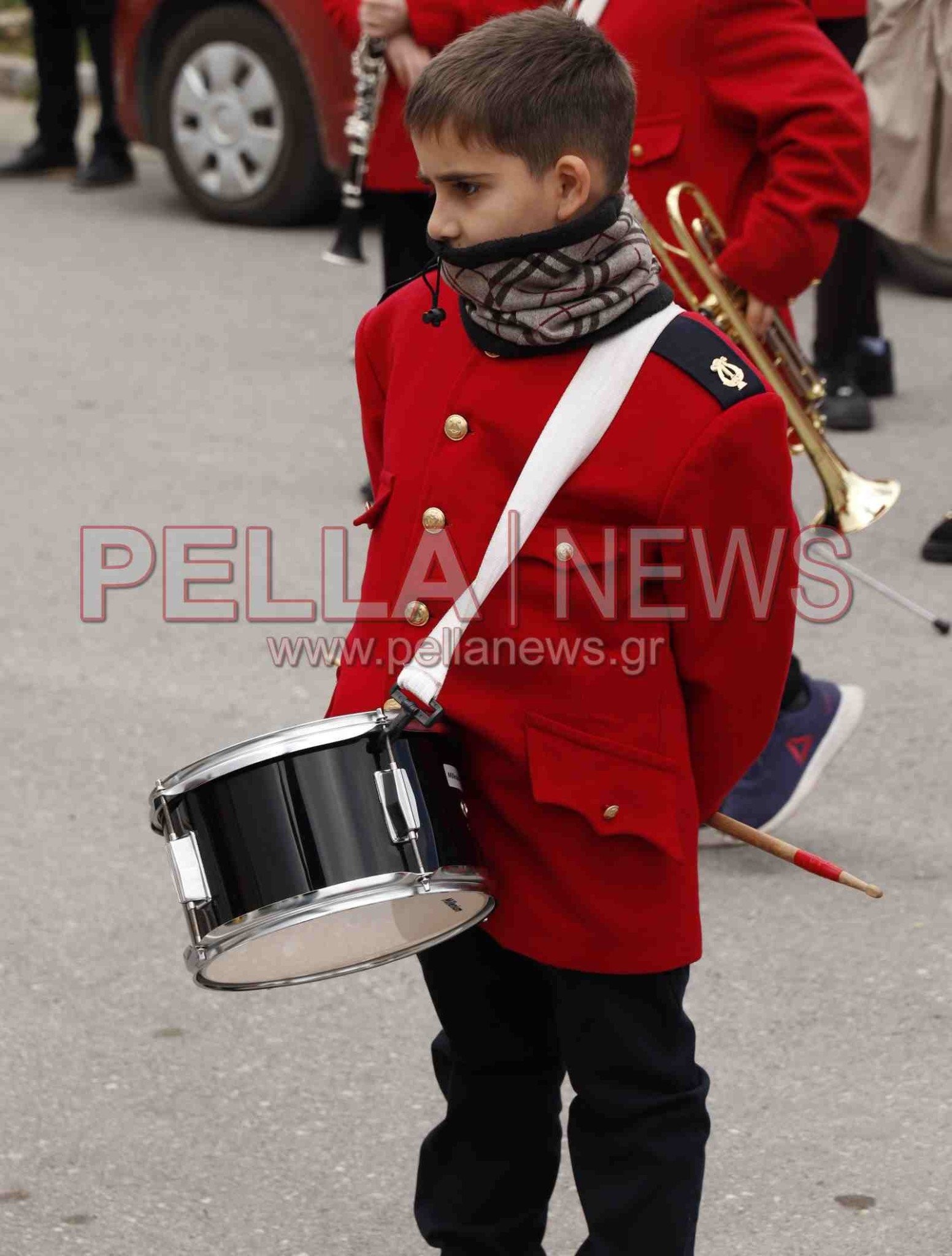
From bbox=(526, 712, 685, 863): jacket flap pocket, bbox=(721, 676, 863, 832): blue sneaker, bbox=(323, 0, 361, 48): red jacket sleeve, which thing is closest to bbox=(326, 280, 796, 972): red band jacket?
bbox=(526, 712, 685, 863): jacket flap pocket

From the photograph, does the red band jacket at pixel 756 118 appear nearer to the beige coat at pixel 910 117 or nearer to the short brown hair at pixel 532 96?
the short brown hair at pixel 532 96

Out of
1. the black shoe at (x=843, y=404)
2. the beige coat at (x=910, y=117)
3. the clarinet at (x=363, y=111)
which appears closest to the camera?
the clarinet at (x=363, y=111)

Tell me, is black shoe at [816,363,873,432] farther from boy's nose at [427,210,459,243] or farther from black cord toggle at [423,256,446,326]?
boy's nose at [427,210,459,243]

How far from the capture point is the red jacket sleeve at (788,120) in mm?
3475

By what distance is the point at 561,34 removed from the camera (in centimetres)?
213

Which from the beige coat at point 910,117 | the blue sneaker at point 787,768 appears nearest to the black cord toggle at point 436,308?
the blue sneaker at point 787,768

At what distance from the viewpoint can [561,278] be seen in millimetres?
2086

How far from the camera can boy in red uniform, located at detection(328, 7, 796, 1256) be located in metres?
2.09

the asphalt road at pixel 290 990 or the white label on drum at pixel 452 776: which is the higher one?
the white label on drum at pixel 452 776

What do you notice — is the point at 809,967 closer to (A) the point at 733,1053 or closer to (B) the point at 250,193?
(A) the point at 733,1053

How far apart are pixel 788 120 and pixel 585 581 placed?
5.25 ft

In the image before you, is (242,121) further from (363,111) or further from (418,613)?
(418,613)

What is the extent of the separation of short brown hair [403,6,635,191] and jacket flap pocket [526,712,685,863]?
58cm

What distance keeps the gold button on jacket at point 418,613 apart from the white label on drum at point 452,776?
0.53 ft
